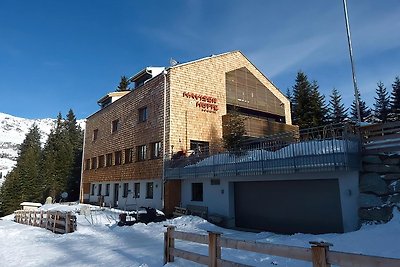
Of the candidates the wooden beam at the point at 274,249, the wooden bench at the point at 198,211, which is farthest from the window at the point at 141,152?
the wooden beam at the point at 274,249

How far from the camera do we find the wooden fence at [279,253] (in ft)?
13.6

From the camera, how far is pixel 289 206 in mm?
15484

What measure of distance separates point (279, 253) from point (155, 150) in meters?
19.9

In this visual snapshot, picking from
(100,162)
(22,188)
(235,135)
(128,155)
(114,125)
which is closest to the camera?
(235,135)

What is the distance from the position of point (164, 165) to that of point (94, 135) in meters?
17.5

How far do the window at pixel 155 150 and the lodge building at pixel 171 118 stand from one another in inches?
3.0

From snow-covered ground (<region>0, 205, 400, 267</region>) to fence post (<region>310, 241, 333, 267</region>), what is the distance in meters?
3.58

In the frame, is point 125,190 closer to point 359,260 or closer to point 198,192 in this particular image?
point 198,192

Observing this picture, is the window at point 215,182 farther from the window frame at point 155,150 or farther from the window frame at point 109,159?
the window frame at point 109,159

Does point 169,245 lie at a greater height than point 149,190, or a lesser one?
lesser

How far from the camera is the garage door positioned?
546 inches

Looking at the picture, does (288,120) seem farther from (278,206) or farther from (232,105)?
(278,206)

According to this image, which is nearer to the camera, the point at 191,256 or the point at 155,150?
the point at 191,256

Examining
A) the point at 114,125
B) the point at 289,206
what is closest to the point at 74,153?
the point at 114,125
